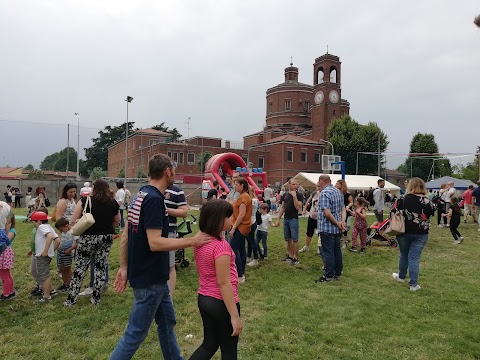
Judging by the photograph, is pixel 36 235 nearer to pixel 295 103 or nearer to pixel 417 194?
pixel 417 194

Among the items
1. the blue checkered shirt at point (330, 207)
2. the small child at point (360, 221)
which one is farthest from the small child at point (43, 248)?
the small child at point (360, 221)

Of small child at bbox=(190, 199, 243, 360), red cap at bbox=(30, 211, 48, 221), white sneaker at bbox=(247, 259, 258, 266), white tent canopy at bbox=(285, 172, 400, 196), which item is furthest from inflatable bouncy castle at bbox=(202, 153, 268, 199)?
small child at bbox=(190, 199, 243, 360)

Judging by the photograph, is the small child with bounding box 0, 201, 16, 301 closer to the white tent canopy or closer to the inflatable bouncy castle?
the inflatable bouncy castle

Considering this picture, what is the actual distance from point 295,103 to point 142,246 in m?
65.7

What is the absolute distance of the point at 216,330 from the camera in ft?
8.81

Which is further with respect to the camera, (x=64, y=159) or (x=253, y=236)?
(x=64, y=159)

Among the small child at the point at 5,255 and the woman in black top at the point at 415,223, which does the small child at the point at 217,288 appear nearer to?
the small child at the point at 5,255

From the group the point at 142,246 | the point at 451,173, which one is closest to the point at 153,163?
the point at 142,246

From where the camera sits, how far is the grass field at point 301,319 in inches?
153

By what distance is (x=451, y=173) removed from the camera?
7288cm

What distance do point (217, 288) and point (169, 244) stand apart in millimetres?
468

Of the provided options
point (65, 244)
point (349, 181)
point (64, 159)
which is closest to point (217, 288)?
point (65, 244)

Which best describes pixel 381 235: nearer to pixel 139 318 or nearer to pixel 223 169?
pixel 139 318

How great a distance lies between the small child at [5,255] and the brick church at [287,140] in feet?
162
